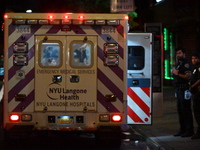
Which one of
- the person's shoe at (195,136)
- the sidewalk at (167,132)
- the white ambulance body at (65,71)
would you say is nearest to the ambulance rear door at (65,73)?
the white ambulance body at (65,71)

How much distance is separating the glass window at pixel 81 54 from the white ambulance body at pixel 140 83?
8.17ft

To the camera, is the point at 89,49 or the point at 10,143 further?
the point at 10,143

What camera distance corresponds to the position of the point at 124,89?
8.71m

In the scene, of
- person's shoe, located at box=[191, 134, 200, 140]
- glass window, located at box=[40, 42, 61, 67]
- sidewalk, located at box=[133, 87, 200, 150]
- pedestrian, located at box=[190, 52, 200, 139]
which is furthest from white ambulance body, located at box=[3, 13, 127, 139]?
person's shoe, located at box=[191, 134, 200, 140]

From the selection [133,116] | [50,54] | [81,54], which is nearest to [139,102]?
[133,116]

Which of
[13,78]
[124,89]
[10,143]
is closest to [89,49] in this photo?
[124,89]

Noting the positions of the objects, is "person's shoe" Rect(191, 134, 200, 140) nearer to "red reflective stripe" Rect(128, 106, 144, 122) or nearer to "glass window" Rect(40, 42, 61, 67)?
"red reflective stripe" Rect(128, 106, 144, 122)

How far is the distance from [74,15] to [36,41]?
94 centimetres

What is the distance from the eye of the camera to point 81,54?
874 cm

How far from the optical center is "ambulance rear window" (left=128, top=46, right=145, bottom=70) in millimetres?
11047

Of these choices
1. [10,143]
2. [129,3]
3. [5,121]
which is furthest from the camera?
[129,3]

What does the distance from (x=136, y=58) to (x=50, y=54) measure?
3060 millimetres

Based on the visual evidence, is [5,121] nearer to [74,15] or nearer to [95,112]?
[95,112]

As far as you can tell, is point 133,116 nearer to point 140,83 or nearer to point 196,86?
point 140,83
